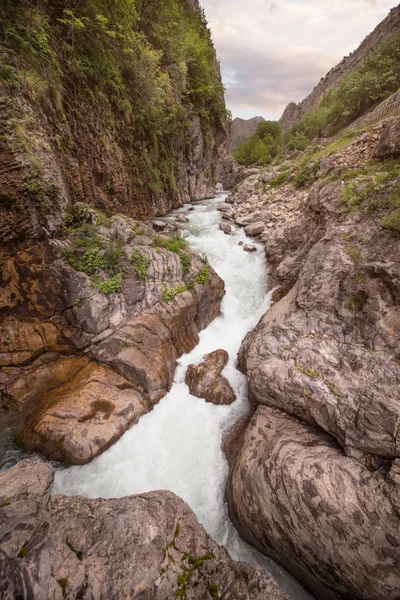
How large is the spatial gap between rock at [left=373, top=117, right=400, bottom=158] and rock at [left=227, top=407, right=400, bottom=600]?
33.8 feet

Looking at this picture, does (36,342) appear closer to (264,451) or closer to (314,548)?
(264,451)

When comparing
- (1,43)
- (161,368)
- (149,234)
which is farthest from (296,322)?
(1,43)

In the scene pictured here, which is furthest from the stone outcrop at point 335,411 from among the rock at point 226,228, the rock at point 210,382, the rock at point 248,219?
the rock at point 248,219

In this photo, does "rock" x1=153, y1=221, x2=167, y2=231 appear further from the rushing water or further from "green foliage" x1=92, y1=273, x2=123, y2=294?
the rushing water

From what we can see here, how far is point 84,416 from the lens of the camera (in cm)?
597

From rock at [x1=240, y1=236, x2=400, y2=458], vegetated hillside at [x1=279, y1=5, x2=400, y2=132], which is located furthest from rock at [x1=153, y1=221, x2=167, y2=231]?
vegetated hillside at [x1=279, y1=5, x2=400, y2=132]

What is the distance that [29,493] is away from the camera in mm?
3502

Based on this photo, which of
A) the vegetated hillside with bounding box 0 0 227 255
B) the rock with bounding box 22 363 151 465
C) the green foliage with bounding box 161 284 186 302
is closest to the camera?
the rock with bounding box 22 363 151 465

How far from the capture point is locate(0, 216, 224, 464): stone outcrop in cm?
595

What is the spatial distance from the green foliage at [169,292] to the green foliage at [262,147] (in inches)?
1375

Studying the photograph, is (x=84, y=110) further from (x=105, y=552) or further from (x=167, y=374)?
(x=105, y=552)

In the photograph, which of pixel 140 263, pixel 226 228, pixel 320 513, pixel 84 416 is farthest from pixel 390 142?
pixel 84 416

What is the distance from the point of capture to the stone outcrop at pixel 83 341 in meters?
5.95

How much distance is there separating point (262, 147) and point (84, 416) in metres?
45.0
